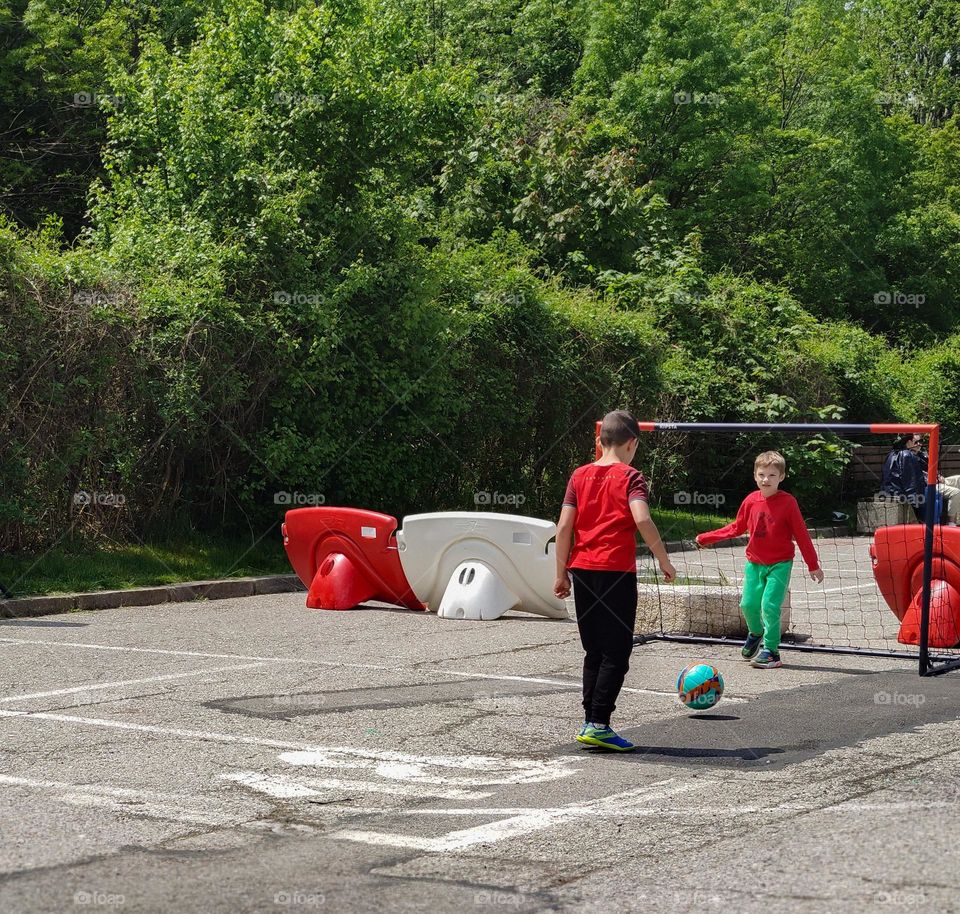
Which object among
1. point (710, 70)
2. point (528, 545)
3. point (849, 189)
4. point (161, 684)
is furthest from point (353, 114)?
point (849, 189)

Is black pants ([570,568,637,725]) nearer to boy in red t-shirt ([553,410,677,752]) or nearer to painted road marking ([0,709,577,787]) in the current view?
boy in red t-shirt ([553,410,677,752])

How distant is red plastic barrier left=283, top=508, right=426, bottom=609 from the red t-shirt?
617 cm

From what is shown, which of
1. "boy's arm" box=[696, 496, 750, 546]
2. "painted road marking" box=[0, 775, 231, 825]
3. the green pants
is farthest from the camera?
"boy's arm" box=[696, 496, 750, 546]

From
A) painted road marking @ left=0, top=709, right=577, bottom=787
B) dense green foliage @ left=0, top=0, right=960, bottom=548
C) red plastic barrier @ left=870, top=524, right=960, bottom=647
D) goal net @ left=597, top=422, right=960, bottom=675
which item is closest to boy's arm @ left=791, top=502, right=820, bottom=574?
goal net @ left=597, top=422, right=960, bottom=675

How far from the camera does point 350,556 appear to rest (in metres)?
13.7

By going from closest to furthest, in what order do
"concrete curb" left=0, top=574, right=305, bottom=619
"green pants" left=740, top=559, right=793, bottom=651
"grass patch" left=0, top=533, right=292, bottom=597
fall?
A: 1. "green pants" left=740, top=559, right=793, bottom=651
2. "concrete curb" left=0, top=574, right=305, bottom=619
3. "grass patch" left=0, top=533, right=292, bottom=597

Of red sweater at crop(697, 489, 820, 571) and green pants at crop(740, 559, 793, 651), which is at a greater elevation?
red sweater at crop(697, 489, 820, 571)

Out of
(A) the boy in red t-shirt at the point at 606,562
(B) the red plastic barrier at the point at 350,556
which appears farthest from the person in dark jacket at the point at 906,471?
(A) the boy in red t-shirt at the point at 606,562

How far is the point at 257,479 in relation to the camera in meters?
17.5

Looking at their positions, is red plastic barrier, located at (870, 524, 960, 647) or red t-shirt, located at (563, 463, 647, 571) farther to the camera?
red plastic barrier, located at (870, 524, 960, 647)

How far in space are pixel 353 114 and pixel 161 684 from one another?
10982mm

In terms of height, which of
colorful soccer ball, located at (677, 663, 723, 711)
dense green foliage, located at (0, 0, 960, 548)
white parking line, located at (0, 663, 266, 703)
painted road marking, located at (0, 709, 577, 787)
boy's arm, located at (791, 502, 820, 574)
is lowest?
white parking line, located at (0, 663, 266, 703)

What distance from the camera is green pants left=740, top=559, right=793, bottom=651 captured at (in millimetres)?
10031

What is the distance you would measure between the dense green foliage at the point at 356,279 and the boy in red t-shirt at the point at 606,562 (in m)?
8.79
